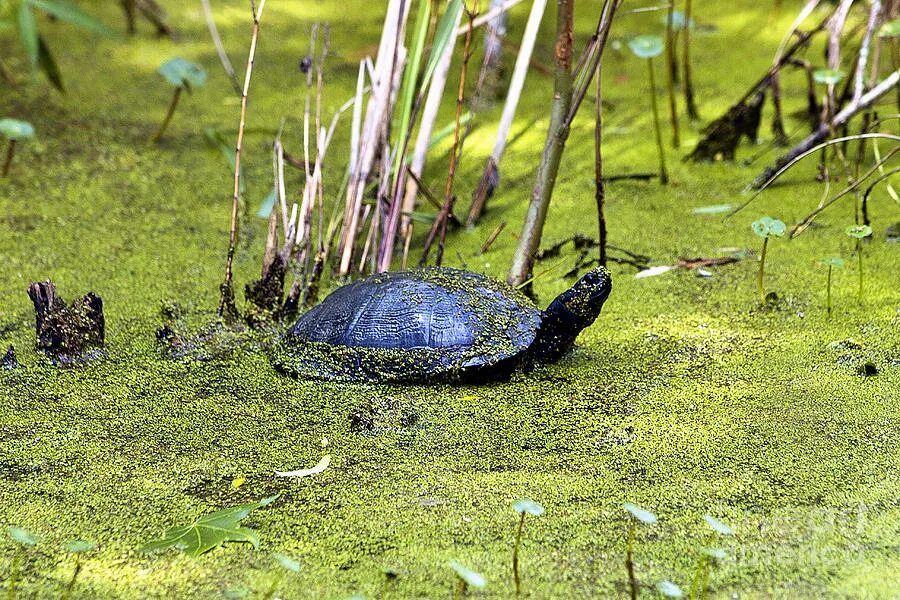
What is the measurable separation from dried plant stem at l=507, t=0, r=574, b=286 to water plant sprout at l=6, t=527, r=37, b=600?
1.36 m

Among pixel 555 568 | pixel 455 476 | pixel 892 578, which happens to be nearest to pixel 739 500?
pixel 892 578

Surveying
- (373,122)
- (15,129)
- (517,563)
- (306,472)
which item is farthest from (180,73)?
(517,563)

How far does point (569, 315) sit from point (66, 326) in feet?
Result: 3.90

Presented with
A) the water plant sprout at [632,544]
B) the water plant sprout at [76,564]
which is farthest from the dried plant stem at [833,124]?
the water plant sprout at [76,564]

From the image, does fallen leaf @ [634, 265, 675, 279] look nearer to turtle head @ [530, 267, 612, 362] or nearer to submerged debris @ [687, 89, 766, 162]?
turtle head @ [530, 267, 612, 362]

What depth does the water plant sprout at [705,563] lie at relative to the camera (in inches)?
52.4

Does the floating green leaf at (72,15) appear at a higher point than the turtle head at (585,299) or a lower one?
higher

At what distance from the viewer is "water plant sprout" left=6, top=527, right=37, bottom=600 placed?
1.30 metres

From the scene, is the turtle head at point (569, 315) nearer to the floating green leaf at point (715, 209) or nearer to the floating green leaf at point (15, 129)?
the floating green leaf at point (715, 209)

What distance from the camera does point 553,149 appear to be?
230cm

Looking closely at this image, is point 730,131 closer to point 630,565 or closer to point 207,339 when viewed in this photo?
point 207,339

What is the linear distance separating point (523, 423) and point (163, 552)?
2.50 ft

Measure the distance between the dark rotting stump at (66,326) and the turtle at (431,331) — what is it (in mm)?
455

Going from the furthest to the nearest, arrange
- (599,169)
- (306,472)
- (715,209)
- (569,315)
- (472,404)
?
(715,209) < (599,169) < (569,315) < (472,404) < (306,472)
